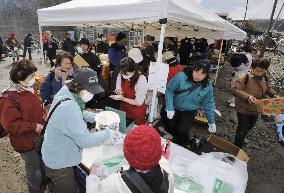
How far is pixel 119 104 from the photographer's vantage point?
3939mm

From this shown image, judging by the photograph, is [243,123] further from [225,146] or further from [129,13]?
[129,13]

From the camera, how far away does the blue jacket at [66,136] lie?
189 centimetres

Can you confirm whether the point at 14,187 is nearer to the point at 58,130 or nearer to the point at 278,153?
the point at 58,130

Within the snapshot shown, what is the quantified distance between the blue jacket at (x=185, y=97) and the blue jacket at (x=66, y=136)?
1.77 metres

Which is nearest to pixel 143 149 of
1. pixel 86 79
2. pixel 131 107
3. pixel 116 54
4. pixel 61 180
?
pixel 86 79

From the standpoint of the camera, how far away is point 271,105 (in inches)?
149

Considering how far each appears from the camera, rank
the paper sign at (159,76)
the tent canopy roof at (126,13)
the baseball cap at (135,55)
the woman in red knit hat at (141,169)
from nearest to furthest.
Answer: the woman in red knit hat at (141,169) → the tent canopy roof at (126,13) → the paper sign at (159,76) → the baseball cap at (135,55)

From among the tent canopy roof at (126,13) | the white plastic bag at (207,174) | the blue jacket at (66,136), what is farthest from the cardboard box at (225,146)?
the blue jacket at (66,136)

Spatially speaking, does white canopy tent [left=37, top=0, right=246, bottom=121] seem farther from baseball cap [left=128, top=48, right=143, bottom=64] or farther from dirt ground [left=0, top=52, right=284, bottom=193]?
dirt ground [left=0, top=52, right=284, bottom=193]

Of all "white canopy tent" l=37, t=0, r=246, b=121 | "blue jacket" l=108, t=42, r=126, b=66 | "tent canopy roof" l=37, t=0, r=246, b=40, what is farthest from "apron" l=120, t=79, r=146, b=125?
"blue jacket" l=108, t=42, r=126, b=66

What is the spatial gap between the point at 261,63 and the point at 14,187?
4068 mm

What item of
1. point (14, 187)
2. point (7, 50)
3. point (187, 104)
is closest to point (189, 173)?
point (187, 104)

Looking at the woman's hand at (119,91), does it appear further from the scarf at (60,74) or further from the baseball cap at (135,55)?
the baseball cap at (135,55)

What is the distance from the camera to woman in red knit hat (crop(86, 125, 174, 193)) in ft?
4.41
